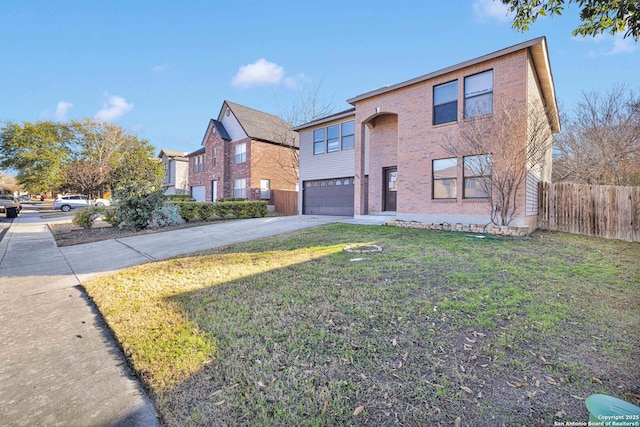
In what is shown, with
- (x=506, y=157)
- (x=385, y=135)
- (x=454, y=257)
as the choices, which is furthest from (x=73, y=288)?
(x=385, y=135)

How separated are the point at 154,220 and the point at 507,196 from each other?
13492 millimetres

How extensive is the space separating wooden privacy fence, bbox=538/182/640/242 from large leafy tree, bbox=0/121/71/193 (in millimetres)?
45437

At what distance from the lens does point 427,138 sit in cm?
1133

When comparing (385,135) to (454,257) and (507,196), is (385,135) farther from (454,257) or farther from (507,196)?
(454,257)

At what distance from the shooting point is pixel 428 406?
6.95 feet

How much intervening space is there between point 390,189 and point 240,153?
45.2 feet

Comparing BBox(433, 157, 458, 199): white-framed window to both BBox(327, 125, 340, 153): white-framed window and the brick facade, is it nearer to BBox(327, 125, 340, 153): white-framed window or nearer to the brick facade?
BBox(327, 125, 340, 153): white-framed window

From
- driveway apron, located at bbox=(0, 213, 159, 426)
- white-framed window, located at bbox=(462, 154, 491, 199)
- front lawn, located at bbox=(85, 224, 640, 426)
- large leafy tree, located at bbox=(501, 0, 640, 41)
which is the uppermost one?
large leafy tree, located at bbox=(501, 0, 640, 41)

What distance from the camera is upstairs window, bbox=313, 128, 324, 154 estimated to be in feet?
55.0

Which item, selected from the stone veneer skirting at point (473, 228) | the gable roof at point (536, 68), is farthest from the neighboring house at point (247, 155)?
the stone veneer skirting at point (473, 228)

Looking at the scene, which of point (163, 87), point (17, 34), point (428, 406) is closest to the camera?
point (428, 406)

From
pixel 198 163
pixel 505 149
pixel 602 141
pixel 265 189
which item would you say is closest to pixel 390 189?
pixel 505 149

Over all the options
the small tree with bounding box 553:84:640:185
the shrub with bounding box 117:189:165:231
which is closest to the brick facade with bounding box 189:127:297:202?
the shrub with bounding box 117:189:165:231

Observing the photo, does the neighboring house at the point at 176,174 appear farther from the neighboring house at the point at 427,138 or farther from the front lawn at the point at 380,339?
the front lawn at the point at 380,339
